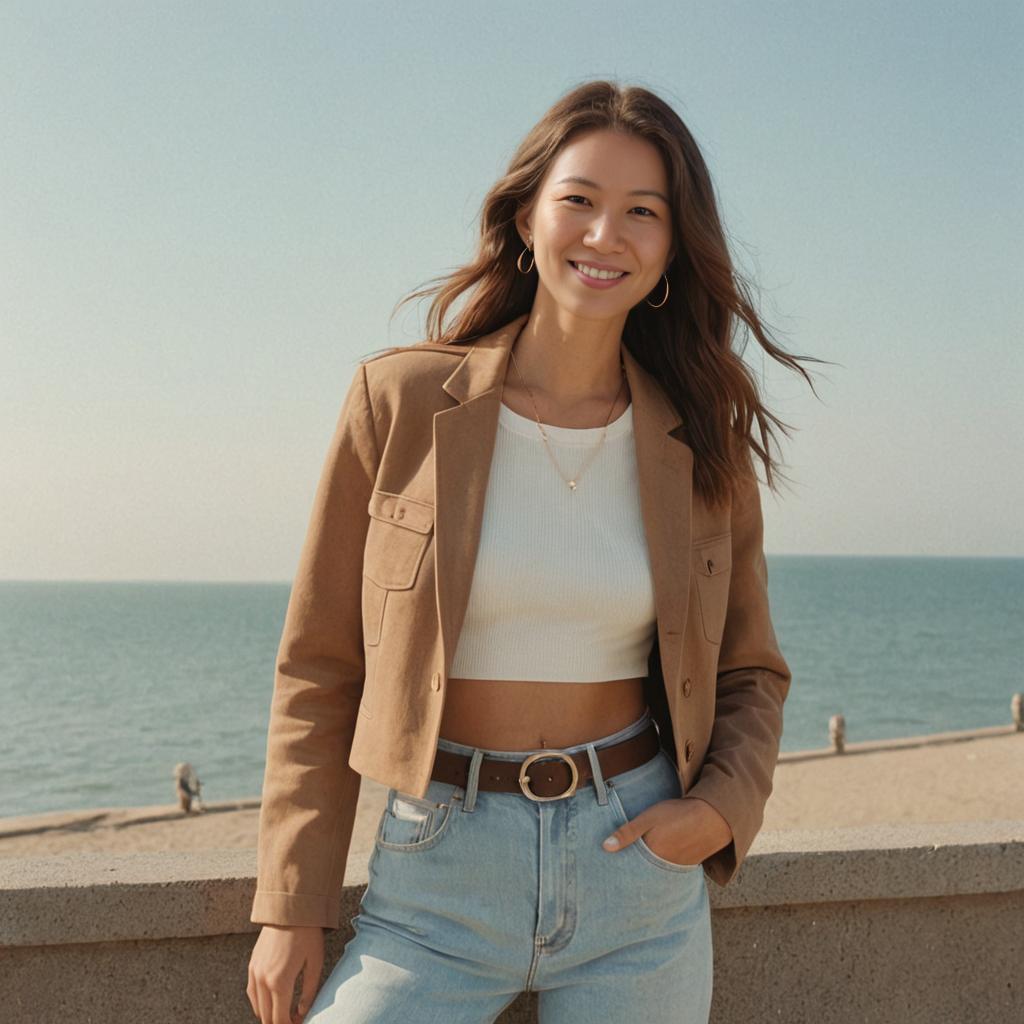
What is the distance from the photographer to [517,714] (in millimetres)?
2244

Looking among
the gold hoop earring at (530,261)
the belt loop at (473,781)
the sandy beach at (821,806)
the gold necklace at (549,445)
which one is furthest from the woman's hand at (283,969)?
the sandy beach at (821,806)

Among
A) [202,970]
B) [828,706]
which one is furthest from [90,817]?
[828,706]

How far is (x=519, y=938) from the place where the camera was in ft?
6.96

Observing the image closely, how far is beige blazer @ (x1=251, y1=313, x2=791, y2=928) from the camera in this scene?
223 centimetres

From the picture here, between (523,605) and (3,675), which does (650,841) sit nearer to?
(523,605)


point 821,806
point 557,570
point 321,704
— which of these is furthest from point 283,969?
point 821,806

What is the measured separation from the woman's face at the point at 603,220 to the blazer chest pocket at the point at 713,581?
57cm

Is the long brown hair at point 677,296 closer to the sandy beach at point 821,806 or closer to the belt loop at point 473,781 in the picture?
the belt loop at point 473,781

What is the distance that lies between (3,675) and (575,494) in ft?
329

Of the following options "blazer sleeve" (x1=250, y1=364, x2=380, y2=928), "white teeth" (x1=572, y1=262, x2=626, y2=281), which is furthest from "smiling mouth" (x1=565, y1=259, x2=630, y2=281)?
"blazer sleeve" (x1=250, y1=364, x2=380, y2=928)

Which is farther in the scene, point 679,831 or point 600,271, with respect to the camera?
point 600,271

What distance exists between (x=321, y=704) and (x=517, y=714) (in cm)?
41

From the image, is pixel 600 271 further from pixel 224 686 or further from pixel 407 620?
pixel 224 686

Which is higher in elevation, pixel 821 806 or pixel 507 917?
pixel 507 917
